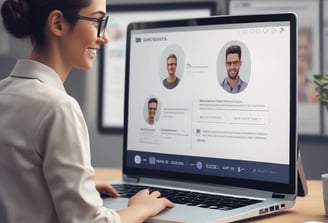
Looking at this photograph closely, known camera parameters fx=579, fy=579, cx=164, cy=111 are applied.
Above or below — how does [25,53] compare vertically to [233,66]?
above

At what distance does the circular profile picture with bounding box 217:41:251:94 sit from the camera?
3.63 feet

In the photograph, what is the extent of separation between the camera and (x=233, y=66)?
1.12 m

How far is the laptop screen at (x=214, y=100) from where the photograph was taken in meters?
1.06

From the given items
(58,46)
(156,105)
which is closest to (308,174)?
(156,105)

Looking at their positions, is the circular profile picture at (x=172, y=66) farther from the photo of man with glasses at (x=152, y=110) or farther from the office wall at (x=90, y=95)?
the office wall at (x=90, y=95)

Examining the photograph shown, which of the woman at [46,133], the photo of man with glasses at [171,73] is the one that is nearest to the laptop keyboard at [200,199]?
the woman at [46,133]

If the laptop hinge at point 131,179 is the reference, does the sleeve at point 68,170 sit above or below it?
above

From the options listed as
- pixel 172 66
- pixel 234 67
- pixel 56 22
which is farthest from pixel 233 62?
pixel 56 22

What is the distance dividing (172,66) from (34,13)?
378mm

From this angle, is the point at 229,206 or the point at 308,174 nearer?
the point at 229,206

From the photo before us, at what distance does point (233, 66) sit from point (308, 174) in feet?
2.33

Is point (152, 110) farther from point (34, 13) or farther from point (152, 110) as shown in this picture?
point (34, 13)

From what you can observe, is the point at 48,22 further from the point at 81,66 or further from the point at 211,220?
the point at 211,220

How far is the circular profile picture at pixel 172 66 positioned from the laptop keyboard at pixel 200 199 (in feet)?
0.73
